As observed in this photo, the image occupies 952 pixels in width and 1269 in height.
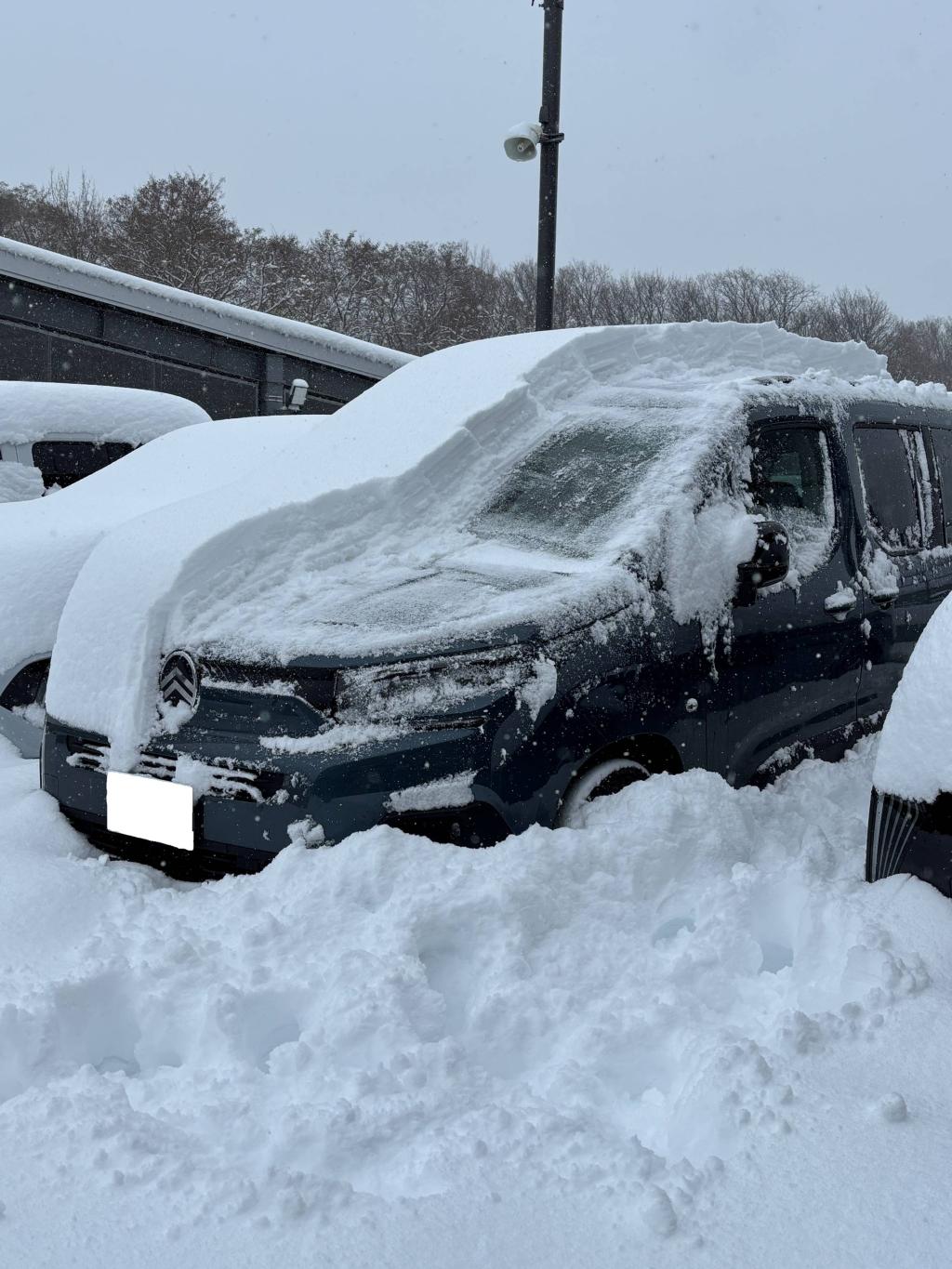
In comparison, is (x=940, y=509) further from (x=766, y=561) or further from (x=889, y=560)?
(x=766, y=561)

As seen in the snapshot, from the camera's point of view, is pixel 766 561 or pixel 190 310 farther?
pixel 190 310

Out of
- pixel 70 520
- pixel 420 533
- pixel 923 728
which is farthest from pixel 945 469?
pixel 70 520

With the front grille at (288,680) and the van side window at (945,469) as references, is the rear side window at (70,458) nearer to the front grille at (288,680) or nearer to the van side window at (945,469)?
the front grille at (288,680)

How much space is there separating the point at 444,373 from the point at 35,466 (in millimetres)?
3261

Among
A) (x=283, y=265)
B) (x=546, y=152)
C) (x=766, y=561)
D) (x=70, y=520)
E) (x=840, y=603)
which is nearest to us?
(x=766, y=561)

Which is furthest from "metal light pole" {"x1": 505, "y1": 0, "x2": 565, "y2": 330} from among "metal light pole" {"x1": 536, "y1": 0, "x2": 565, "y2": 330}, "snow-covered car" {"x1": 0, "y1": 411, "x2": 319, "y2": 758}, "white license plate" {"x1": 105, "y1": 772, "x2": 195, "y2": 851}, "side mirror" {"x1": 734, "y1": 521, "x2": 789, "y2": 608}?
"white license plate" {"x1": 105, "y1": 772, "x2": 195, "y2": 851}

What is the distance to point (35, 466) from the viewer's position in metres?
6.73

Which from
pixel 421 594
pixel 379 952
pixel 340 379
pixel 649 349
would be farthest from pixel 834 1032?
pixel 340 379

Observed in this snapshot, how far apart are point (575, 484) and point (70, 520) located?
106 inches

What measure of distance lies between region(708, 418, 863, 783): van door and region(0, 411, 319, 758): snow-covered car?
6.10 feet

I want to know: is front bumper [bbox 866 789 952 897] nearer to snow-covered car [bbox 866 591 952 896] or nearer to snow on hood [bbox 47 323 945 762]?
snow-covered car [bbox 866 591 952 896]

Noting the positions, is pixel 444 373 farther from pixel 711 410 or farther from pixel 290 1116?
pixel 290 1116

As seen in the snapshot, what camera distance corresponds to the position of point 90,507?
18.4 ft

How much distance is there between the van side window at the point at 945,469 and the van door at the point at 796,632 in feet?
2.95
